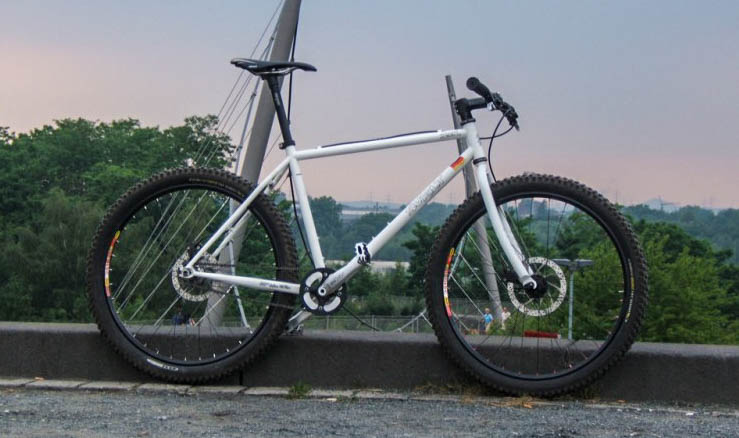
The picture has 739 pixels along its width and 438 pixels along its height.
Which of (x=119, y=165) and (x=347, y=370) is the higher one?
(x=119, y=165)

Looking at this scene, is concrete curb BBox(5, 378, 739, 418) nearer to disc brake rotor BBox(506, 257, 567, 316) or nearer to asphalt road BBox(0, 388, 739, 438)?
asphalt road BBox(0, 388, 739, 438)

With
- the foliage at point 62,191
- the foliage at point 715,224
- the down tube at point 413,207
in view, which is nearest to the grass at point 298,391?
the down tube at point 413,207

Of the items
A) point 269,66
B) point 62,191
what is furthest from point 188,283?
point 62,191

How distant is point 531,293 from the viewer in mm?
4988

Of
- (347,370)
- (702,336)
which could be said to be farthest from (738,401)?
(702,336)

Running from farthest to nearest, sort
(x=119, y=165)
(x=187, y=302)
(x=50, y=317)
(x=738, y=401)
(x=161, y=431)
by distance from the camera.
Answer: (x=119, y=165)
(x=50, y=317)
(x=187, y=302)
(x=738, y=401)
(x=161, y=431)

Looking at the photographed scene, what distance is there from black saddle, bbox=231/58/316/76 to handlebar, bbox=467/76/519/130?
0.78m

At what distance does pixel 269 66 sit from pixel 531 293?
5.28 feet

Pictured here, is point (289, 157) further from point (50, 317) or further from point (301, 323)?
point (50, 317)

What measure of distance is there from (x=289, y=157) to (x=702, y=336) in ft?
110

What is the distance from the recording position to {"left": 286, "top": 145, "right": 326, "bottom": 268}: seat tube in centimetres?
525

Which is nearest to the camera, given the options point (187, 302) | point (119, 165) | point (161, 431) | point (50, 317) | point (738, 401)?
point (161, 431)

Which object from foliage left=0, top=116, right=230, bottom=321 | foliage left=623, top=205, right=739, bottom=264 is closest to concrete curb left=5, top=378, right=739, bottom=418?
foliage left=0, top=116, right=230, bottom=321

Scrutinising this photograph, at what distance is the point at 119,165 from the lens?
78.8m
